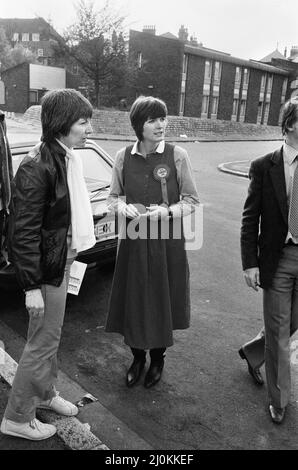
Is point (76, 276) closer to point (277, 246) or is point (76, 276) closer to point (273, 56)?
point (277, 246)

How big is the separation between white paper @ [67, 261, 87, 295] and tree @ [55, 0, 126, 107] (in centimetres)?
3500

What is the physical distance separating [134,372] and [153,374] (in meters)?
0.14

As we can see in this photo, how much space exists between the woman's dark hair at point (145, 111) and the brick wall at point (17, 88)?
4490 centimetres

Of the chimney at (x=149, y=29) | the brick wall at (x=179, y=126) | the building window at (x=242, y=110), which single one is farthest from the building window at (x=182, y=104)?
the building window at (x=242, y=110)

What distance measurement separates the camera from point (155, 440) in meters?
2.92

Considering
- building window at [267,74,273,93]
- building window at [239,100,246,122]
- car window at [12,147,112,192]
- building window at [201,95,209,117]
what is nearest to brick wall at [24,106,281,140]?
building window at [201,95,209,117]

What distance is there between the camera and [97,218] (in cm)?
480

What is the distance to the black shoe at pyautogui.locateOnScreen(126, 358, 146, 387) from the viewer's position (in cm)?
354

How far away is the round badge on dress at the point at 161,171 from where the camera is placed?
3.19 m

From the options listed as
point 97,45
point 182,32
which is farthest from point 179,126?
point 182,32

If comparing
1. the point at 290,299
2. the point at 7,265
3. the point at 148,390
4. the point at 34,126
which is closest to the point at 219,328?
the point at 148,390

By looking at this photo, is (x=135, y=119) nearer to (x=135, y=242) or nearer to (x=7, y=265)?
(x=135, y=242)

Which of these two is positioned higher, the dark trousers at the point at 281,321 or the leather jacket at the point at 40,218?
the leather jacket at the point at 40,218

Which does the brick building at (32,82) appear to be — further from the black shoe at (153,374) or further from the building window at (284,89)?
the black shoe at (153,374)
